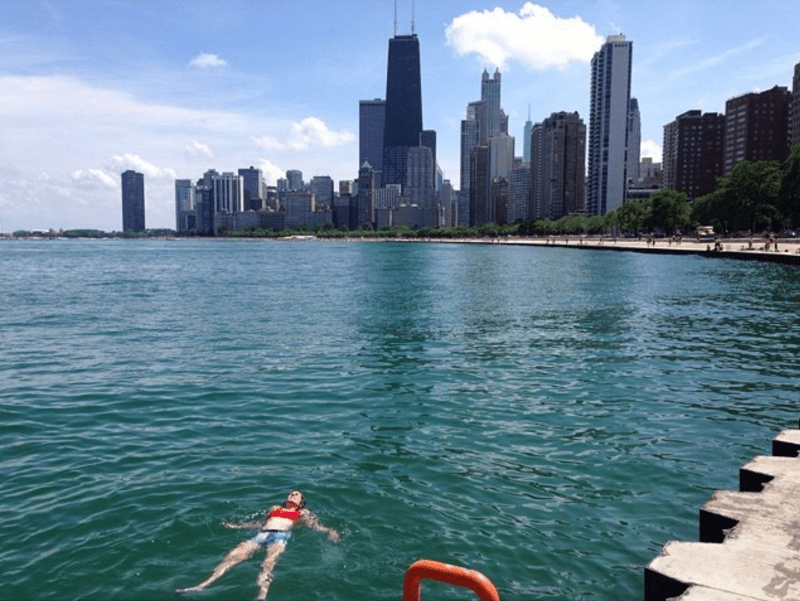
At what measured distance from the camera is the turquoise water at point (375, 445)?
9.57 meters

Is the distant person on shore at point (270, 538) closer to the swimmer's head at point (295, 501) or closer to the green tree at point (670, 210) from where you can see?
the swimmer's head at point (295, 501)

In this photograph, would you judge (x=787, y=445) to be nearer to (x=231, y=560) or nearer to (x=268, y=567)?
(x=268, y=567)

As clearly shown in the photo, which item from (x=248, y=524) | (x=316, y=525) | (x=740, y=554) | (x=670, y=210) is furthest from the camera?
(x=670, y=210)

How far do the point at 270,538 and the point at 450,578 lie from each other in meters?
5.67

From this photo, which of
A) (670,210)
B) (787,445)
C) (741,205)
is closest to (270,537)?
(787,445)

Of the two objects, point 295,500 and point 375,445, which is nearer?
point 295,500

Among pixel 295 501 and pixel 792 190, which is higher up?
pixel 792 190

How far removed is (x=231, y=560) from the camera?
31.1ft

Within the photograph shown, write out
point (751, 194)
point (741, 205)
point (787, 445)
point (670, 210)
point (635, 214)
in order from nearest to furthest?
point (787, 445)
point (751, 194)
point (741, 205)
point (670, 210)
point (635, 214)

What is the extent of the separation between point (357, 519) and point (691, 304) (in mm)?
39671

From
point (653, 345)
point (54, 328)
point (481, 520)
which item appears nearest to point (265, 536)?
point (481, 520)

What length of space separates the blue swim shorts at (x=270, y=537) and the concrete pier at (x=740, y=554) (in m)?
5.36

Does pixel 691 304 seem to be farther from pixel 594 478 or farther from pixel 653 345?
pixel 594 478

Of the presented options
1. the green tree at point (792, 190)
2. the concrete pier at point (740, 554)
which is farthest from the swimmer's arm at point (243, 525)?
the green tree at point (792, 190)
